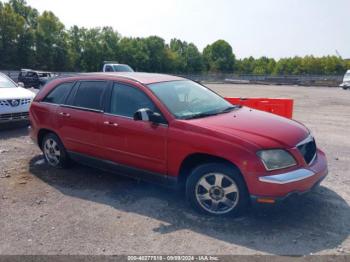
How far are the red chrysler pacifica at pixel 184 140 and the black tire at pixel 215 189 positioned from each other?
11 millimetres

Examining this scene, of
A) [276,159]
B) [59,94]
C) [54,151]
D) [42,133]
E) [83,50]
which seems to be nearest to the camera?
[276,159]

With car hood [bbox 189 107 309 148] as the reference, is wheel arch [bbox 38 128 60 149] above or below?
below

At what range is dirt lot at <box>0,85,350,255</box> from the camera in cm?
369

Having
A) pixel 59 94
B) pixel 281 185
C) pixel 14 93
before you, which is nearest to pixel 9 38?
pixel 14 93

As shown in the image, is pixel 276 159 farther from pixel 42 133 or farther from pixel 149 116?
pixel 42 133

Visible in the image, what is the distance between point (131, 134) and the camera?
4.80 metres

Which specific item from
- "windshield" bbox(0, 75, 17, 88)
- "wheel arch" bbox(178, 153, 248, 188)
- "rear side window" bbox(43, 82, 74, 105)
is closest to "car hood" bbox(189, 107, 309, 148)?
"wheel arch" bbox(178, 153, 248, 188)

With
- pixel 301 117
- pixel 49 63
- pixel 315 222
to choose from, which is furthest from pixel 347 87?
pixel 49 63

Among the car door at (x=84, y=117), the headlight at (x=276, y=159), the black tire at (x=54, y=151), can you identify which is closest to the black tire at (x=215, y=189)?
the headlight at (x=276, y=159)

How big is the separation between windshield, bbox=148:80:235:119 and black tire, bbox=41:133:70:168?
2.08 metres

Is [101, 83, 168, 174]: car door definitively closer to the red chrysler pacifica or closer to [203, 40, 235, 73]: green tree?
the red chrysler pacifica

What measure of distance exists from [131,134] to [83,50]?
6464cm

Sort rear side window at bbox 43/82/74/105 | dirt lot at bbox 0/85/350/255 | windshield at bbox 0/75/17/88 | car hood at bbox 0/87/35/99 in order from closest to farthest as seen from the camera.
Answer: dirt lot at bbox 0/85/350/255 → rear side window at bbox 43/82/74/105 → car hood at bbox 0/87/35/99 → windshield at bbox 0/75/17/88

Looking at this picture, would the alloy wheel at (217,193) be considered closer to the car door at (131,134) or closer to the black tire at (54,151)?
the car door at (131,134)
